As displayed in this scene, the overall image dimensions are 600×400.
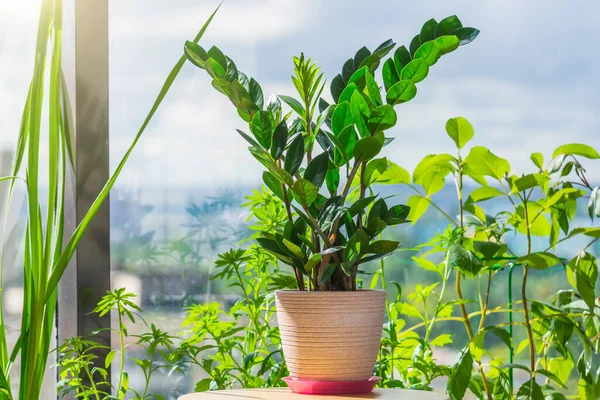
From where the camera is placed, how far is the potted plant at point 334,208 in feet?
3.54

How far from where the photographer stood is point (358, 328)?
1.09 m

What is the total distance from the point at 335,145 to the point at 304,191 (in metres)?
0.10

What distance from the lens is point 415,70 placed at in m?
1.08

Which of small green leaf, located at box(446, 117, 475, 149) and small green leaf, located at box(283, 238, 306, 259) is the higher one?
small green leaf, located at box(446, 117, 475, 149)

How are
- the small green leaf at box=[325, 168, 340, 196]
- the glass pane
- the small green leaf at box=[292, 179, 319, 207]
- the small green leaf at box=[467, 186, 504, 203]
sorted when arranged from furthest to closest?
the glass pane → the small green leaf at box=[467, 186, 504, 203] → the small green leaf at box=[325, 168, 340, 196] → the small green leaf at box=[292, 179, 319, 207]

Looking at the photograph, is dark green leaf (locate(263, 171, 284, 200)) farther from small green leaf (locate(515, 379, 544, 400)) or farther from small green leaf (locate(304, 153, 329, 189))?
small green leaf (locate(515, 379, 544, 400))

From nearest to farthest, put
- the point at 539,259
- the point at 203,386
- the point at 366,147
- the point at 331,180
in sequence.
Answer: the point at 366,147
the point at 331,180
the point at 539,259
the point at 203,386

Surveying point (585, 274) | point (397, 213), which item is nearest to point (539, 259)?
point (585, 274)

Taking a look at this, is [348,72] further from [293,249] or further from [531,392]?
[531,392]

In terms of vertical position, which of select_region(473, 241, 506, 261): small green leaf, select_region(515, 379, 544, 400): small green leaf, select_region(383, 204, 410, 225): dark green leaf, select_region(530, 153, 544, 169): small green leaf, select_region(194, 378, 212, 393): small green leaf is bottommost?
select_region(515, 379, 544, 400): small green leaf

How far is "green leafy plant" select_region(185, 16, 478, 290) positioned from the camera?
1.08 metres

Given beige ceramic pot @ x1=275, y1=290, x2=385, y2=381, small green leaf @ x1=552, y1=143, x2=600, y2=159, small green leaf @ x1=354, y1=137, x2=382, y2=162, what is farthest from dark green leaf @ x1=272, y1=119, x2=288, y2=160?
small green leaf @ x1=552, y1=143, x2=600, y2=159

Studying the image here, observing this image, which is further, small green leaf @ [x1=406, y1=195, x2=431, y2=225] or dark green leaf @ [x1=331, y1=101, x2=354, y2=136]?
small green leaf @ [x1=406, y1=195, x2=431, y2=225]

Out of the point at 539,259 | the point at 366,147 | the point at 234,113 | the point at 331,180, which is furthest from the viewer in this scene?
the point at 234,113
